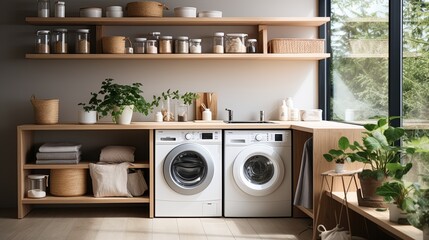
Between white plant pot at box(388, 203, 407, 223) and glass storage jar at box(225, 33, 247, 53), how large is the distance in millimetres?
2765

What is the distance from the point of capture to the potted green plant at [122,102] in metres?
5.72

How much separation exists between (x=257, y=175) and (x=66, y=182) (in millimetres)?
1737

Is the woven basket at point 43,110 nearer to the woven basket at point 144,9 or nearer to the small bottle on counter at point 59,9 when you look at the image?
the small bottle on counter at point 59,9

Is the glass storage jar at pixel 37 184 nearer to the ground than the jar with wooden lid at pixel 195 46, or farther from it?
nearer to the ground

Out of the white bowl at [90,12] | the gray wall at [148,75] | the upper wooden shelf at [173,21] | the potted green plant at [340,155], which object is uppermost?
the white bowl at [90,12]

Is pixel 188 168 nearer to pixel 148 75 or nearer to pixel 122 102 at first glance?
pixel 122 102

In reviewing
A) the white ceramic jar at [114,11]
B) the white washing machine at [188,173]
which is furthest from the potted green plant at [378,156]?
the white ceramic jar at [114,11]

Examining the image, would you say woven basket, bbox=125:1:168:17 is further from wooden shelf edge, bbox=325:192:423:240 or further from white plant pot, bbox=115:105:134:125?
wooden shelf edge, bbox=325:192:423:240

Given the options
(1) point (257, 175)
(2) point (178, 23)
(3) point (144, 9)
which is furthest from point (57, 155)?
(1) point (257, 175)

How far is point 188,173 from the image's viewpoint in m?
5.71

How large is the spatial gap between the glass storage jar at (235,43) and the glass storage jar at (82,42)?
1333 mm

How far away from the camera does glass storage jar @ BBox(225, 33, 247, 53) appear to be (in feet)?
19.8

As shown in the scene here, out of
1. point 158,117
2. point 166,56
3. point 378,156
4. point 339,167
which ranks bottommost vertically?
point 339,167

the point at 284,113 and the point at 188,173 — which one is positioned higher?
the point at 284,113
